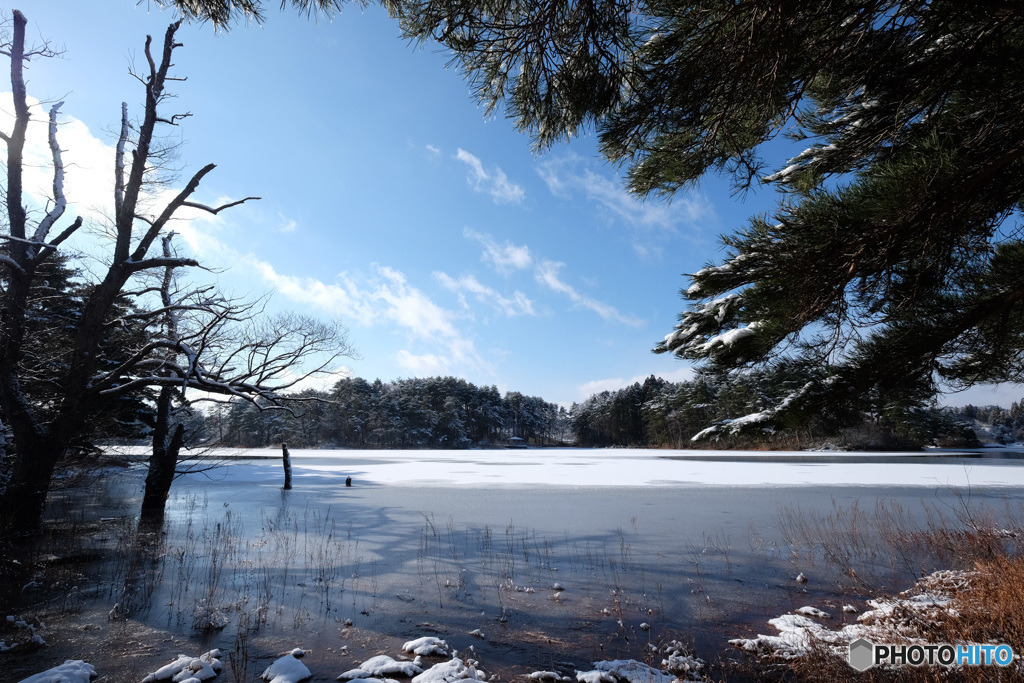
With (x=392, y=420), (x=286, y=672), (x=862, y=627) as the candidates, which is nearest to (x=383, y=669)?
(x=286, y=672)

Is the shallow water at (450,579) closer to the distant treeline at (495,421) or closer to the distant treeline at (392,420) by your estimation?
the distant treeline at (495,421)

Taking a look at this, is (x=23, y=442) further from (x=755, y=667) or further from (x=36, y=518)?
(x=755, y=667)

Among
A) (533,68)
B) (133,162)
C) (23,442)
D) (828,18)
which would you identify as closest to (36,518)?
(23,442)

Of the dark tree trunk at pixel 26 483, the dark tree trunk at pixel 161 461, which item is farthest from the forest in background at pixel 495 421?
the dark tree trunk at pixel 26 483

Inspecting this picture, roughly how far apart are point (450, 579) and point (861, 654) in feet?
12.7

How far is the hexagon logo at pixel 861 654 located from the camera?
9.77ft

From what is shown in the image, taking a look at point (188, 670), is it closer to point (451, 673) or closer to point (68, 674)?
point (68, 674)

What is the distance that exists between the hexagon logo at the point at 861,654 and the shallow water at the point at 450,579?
89cm

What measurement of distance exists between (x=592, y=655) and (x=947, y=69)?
4.39 metres

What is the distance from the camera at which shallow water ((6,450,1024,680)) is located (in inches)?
146

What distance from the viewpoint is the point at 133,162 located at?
23.2 feet

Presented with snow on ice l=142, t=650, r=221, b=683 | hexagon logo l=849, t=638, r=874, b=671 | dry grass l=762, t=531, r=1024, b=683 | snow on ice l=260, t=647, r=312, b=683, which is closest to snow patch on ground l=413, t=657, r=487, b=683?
snow on ice l=260, t=647, r=312, b=683

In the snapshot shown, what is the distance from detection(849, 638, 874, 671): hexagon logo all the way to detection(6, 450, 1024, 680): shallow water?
0.89 m

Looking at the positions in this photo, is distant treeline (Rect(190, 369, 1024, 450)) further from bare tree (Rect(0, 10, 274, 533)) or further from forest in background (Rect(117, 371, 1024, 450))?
bare tree (Rect(0, 10, 274, 533))
